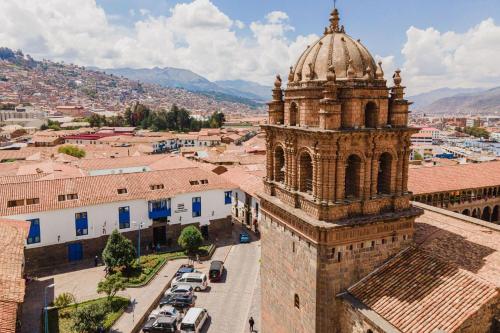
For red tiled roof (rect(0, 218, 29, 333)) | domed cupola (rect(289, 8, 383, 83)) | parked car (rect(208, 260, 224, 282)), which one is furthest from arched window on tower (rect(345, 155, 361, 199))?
parked car (rect(208, 260, 224, 282))

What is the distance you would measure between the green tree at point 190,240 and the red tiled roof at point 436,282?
23936 mm

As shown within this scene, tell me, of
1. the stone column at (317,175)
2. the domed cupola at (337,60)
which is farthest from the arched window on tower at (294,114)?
the stone column at (317,175)

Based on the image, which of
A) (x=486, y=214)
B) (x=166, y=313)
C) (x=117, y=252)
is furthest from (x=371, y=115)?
(x=486, y=214)

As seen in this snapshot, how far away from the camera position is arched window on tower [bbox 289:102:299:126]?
17156mm

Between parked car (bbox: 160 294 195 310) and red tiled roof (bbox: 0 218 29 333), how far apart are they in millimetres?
10601

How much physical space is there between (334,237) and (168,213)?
28916 mm

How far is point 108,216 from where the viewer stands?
1526 inches

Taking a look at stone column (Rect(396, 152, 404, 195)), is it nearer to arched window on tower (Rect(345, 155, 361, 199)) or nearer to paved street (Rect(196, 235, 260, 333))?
arched window on tower (Rect(345, 155, 361, 199))

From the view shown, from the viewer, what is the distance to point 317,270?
15266 mm

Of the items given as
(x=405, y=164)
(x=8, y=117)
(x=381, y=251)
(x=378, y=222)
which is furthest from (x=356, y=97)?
(x=8, y=117)

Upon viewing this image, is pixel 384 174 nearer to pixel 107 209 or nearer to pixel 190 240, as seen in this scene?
pixel 190 240

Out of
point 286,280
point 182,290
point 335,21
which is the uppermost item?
point 335,21

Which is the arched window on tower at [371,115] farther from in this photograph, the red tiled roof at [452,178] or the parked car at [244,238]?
the parked car at [244,238]

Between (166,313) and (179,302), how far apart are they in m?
2.42
